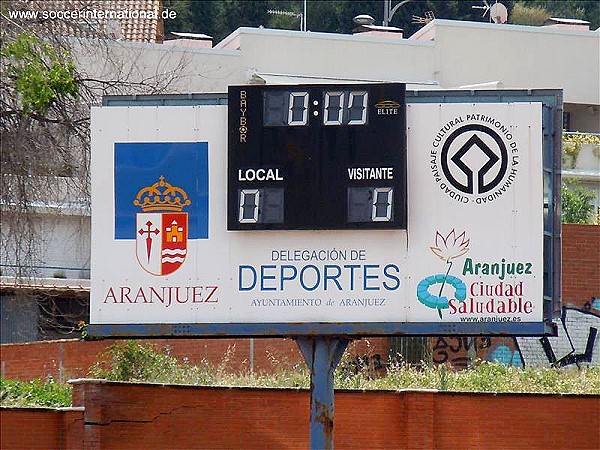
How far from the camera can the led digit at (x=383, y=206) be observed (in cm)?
1557

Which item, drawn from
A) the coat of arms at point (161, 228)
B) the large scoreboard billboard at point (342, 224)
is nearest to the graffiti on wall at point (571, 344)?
the large scoreboard billboard at point (342, 224)

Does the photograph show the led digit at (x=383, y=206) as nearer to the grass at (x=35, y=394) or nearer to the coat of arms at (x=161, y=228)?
Answer: the coat of arms at (x=161, y=228)

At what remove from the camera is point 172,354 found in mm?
23062

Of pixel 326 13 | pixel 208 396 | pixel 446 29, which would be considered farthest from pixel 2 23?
pixel 326 13

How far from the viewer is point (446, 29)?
1398 inches

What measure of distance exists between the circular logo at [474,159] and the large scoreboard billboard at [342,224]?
2 centimetres

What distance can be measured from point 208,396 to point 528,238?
5036mm

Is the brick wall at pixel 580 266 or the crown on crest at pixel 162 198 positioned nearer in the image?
the crown on crest at pixel 162 198

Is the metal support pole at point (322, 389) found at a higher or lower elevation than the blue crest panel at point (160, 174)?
lower

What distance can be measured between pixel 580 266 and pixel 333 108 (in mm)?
10719

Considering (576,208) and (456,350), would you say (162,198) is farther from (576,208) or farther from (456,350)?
(576,208)

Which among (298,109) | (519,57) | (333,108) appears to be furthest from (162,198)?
(519,57)

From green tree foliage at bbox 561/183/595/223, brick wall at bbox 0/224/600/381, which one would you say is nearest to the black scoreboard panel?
brick wall at bbox 0/224/600/381

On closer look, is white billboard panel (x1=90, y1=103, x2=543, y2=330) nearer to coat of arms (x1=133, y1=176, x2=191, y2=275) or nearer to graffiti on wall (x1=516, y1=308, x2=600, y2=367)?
coat of arms (x1=133, y1=176, x2=191, y2=275)
